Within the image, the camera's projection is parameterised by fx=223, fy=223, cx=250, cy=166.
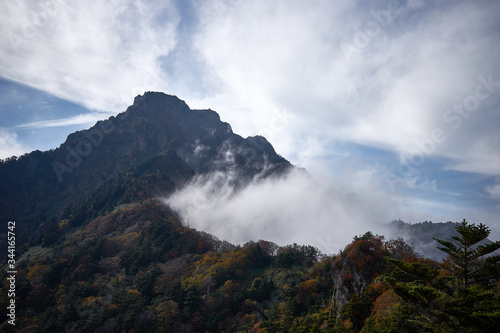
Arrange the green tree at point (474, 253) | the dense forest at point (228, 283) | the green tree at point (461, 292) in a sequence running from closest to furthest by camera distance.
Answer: the green tree at point (461, 292)
the green tree at point (474, 253)
the dense forest at point (228, 283)

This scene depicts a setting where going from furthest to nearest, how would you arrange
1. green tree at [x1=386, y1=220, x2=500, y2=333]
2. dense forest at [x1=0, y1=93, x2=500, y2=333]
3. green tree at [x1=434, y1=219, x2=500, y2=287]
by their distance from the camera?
dense forest at [x1=0, y1=93, x2=500, y2=333]
green tree at [x1=434, y1=219, x2=500, y2=287]
green tree at [x1=386, y1=220, x2=500, y2=333]

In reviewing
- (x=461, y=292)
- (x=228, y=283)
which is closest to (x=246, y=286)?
(x=228, y=283)

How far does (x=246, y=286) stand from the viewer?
230 feet

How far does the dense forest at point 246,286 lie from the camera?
1436 cm

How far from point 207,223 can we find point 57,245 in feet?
340

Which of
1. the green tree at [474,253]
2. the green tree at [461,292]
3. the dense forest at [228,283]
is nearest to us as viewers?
the green tree at [461,292]

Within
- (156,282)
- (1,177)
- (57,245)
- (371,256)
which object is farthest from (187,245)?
(1,177)

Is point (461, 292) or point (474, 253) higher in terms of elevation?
point (474, 253)

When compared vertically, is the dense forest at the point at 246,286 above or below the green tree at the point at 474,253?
below

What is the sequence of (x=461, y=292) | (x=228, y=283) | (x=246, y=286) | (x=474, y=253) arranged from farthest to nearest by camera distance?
1. (x=246, y=286)
2. (x=228, y=283)
3. (x=474, y=253)
4. (x=461, y=292)

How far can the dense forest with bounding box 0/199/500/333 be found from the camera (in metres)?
14.4

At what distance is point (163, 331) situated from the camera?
4831cm

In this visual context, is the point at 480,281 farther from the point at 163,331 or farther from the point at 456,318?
the point at 163,331

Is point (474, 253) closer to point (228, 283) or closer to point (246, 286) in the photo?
point (246, 286)
